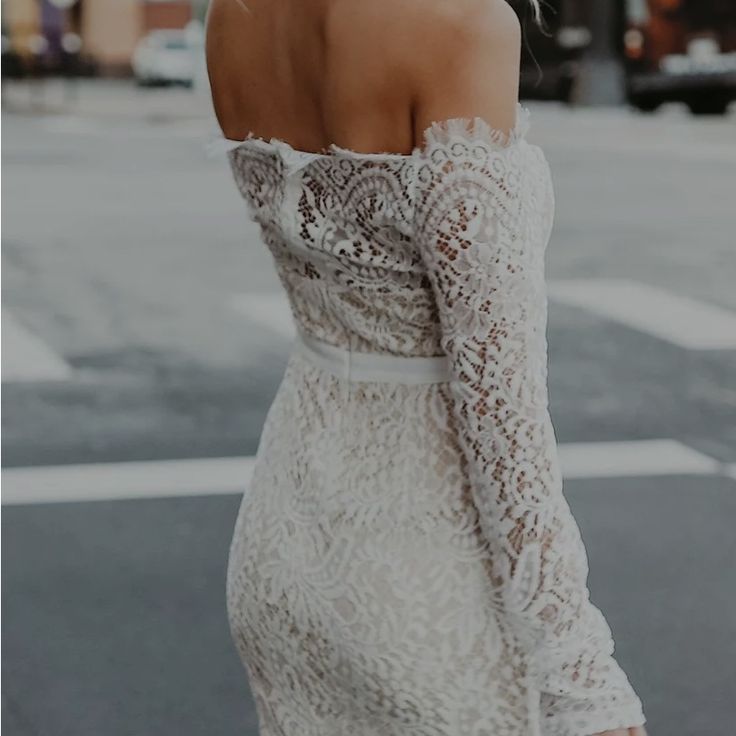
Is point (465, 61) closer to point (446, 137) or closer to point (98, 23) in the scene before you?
point (446, 137)

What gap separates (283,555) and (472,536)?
23 cm

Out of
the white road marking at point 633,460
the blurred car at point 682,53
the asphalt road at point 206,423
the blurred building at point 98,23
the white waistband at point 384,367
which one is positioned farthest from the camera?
the blurred building at point 98,23

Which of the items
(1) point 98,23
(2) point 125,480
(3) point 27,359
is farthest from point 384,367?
(1) point 98,23

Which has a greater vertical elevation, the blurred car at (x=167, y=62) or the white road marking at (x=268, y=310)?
the white road marking at (x=268, y=310)

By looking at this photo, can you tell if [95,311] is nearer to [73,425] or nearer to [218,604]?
[73,425]

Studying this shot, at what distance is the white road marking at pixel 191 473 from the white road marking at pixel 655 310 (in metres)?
2.22

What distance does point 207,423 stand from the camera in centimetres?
727

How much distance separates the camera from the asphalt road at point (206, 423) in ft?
15.2

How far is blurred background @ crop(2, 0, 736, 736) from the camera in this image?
467cm

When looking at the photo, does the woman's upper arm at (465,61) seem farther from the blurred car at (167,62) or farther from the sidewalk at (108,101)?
the blurred car at (167,62)

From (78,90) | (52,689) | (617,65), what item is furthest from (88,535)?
(78,90)

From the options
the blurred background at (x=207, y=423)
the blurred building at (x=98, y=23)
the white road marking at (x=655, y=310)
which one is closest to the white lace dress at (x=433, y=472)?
the blurred background at (x=207, y=423)

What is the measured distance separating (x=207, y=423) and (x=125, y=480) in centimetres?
92

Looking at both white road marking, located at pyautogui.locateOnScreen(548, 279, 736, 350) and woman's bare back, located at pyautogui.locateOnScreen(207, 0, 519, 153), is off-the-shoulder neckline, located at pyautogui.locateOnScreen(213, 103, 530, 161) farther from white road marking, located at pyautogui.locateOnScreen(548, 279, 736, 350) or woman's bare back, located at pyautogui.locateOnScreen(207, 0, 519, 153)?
white road marking, located at pyautogui.locateOnScreen(548, 279, 736, 350)
